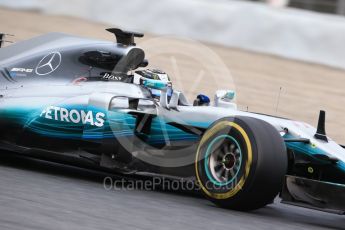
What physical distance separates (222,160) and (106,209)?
1.04 metres

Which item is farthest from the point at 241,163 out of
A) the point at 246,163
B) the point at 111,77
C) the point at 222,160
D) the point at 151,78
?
the point at 111,77

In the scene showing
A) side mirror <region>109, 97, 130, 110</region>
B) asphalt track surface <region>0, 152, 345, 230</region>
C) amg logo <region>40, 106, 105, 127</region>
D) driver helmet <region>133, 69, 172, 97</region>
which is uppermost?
driver helmet <region>133, 69, 172, 97</region>

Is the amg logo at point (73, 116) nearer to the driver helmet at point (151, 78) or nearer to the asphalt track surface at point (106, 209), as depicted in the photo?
the asphalt track surface at point (106, 209)

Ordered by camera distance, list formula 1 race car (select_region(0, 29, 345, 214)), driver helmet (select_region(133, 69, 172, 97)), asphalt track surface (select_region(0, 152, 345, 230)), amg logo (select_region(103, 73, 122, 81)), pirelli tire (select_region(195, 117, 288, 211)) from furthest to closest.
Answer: amg logo (select_region(103, 73, 122, 81)) < driver helmet (select_region(133, 69, 172, 97)) < formula 1 race car (select_region(0, 29, 345, 214)) < pirelli tire (select_region(195, 117, 288, 211)) < asphalt track surface (select_region(0, 152, 345, 230))

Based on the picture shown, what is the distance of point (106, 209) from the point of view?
19.1 feet

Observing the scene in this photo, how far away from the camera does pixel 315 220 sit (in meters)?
6.66

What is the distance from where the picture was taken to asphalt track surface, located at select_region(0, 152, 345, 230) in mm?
5321

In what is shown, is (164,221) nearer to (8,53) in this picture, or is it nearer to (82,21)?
(8,53)

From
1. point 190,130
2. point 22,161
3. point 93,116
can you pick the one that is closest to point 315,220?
point 190,130

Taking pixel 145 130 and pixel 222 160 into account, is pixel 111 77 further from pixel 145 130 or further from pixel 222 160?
pixel 222 160

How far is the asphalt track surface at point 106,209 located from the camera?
17.5ft
